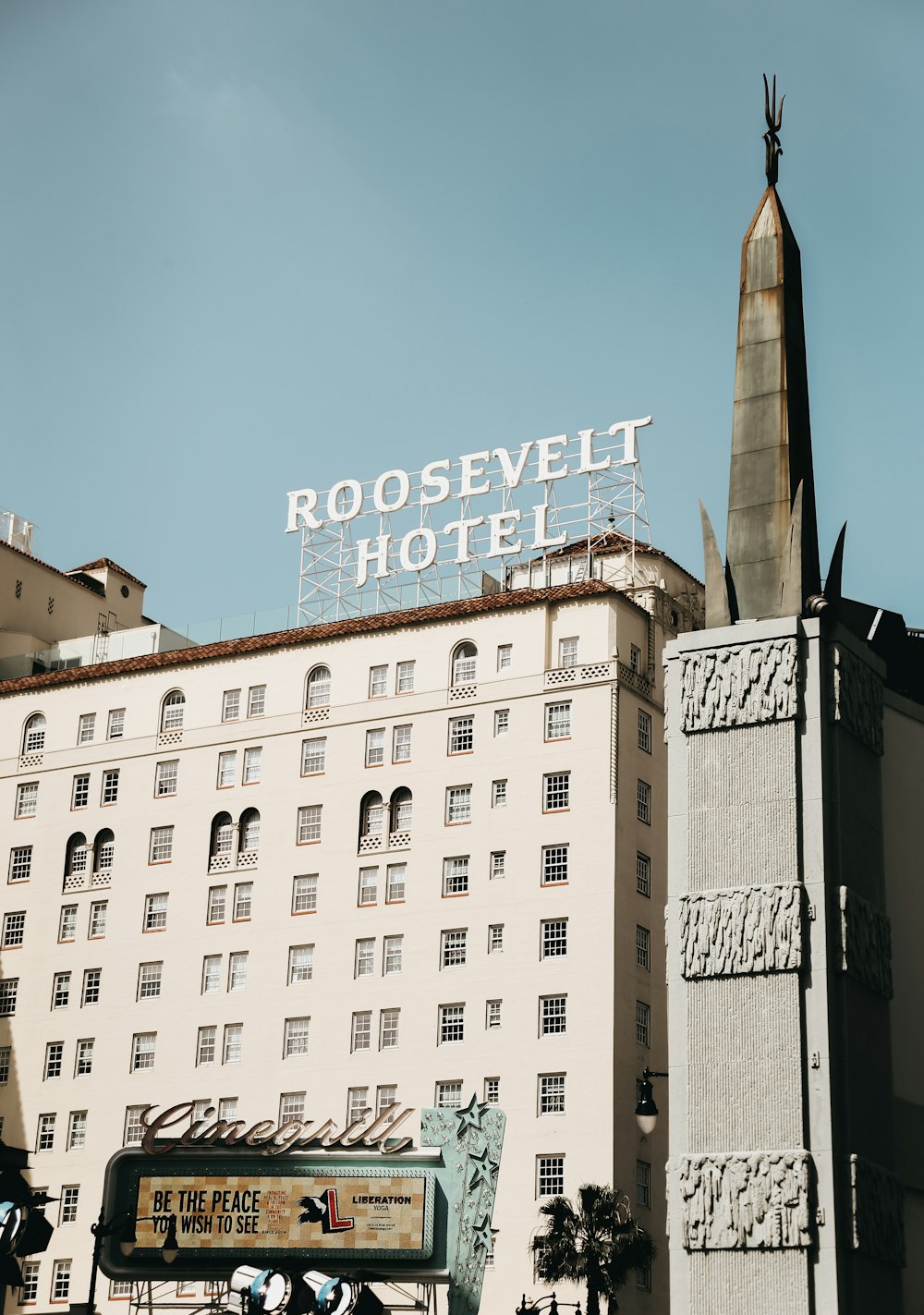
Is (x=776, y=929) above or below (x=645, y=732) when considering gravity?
below

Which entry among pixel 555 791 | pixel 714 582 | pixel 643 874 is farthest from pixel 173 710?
Result: pixel 714 582

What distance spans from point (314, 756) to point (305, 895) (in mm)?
6958

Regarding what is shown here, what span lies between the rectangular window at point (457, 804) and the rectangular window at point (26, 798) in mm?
25174

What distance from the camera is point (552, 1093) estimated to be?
82500 mm

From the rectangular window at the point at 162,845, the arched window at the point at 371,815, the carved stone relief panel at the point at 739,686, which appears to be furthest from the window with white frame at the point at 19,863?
the carved stone relief panel at the point at 739,686

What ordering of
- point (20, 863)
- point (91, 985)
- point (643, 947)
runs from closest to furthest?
point (643, 947) → point (91, 985) → point (20, 863)

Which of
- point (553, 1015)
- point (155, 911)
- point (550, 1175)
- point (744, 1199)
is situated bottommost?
point (744, 1199)

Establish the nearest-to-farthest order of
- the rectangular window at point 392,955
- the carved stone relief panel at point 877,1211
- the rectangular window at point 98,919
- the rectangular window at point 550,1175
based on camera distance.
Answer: the carved stone relief panel at point 877,1211 < the rectangular window at point 550,1175 < the rectangular window at point 392,955 < the rectangular window at point 98,919

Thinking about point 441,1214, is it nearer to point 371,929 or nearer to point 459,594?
point 371,929

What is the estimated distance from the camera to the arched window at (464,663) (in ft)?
304

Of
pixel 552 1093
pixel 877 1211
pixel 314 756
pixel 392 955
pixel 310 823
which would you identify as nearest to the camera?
pixel 877 1211

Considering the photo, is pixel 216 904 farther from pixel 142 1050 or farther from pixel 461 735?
pixel 461 735

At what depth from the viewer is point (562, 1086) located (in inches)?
3241

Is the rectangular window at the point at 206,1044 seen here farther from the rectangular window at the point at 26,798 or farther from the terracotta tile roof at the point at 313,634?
the terracotta tile roof at the point at 313,634
